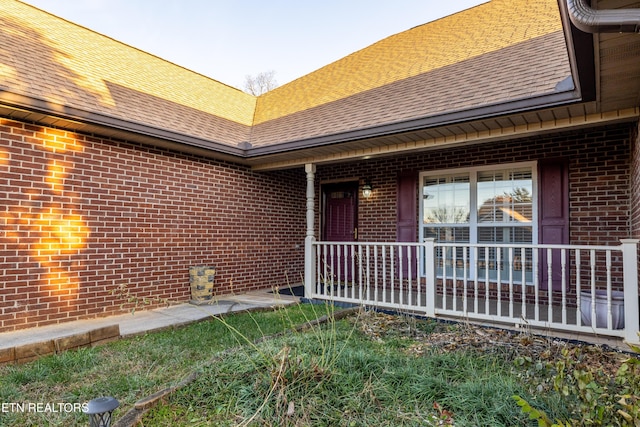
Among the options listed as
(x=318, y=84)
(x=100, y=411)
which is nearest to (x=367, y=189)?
(x=318, y=84)

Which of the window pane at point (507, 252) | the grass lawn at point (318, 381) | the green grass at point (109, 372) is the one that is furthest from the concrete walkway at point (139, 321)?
the window pane at point (507, 252)

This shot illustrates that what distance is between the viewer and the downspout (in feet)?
6.17

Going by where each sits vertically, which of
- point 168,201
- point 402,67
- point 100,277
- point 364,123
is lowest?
point 100,277

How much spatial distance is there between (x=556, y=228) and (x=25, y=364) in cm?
659

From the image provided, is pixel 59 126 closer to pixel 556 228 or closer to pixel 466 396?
pixel 466 396

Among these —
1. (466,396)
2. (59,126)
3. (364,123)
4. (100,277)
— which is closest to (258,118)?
(364,123)

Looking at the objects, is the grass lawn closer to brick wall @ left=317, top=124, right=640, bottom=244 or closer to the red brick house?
the red brick house

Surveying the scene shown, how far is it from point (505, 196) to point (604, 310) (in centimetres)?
231

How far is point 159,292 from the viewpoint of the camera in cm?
574

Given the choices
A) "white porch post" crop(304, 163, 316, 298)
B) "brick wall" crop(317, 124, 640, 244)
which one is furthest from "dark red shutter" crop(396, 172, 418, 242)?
"white porch post" crop(304, 163, 316, 298)

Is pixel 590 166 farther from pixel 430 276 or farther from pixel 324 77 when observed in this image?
pixel 324 77

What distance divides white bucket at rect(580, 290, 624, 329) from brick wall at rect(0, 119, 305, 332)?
4805mm

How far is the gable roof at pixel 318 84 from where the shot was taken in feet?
14.7

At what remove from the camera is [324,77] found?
28.5 ft
